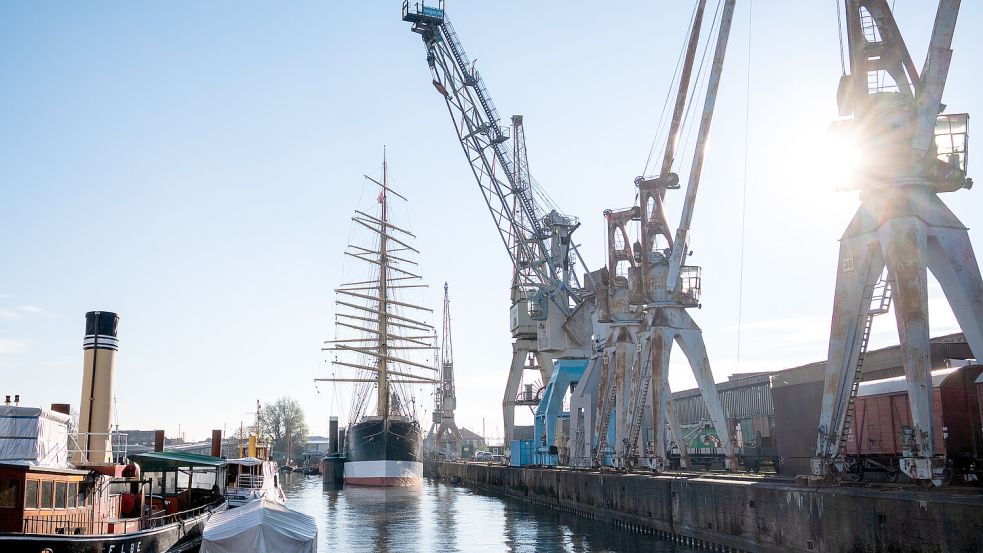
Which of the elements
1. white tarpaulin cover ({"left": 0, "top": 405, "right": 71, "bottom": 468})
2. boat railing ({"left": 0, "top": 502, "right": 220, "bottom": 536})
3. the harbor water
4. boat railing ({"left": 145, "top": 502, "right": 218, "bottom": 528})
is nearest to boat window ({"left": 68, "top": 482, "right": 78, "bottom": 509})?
boat railing ({"left": 0, "top": 502, "right": 220, "bottom": 536})

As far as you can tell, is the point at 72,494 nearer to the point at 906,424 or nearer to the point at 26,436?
the point at 26,436

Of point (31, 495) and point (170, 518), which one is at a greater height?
point (31, 495)

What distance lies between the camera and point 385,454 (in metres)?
85.8

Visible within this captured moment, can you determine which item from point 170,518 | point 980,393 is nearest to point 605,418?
point 980,393

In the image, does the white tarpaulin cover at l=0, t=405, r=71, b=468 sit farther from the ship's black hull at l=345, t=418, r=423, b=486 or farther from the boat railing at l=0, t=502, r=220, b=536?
the ship's black hull at l=345, t=418, r=423, b=486

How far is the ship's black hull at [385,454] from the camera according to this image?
8581cm

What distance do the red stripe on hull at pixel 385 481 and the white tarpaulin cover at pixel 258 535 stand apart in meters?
65.7

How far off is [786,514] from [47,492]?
19.8m

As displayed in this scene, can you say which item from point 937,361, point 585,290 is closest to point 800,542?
point 937,361

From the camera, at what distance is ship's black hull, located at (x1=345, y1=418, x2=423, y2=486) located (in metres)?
85.8

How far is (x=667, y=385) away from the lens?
1590 inches

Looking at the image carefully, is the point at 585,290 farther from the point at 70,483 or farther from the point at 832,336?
the point at 70,483

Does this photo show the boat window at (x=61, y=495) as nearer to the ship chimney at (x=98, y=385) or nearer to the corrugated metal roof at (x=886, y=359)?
the ship chimney at (x=98, y=385)

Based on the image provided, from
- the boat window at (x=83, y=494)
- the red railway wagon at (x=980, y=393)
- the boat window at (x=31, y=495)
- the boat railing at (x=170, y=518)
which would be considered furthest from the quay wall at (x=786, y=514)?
the boat window at (x=31, y=495)
